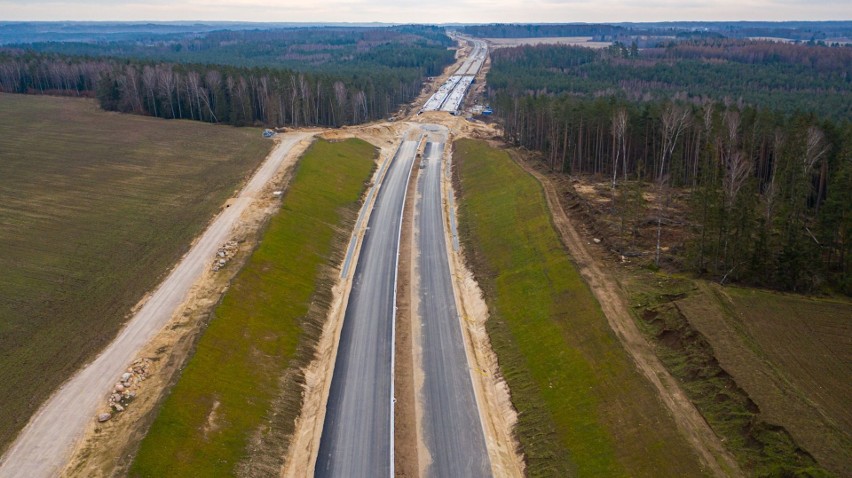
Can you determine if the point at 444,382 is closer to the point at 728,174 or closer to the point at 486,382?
the point at 486,382

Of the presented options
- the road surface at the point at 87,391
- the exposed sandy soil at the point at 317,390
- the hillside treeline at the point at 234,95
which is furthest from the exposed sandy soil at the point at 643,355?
the hillside treeline at the point at 234,95

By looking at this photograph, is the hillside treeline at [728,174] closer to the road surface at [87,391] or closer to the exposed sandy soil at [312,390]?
the exposed sandy soil at [312,390]

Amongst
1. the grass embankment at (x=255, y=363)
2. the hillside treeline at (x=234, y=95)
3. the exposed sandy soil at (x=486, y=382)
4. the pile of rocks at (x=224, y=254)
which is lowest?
the exposed sandy soil at (x=486, y=382)

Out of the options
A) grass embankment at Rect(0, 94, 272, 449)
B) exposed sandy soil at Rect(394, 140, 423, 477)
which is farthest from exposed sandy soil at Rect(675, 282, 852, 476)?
grass embankment at Rect(0, 94, 272, 449)

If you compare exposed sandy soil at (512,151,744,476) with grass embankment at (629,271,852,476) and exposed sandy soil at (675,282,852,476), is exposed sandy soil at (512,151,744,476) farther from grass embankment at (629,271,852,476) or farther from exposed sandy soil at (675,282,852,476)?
exposed sandy soil at (675,282,852,476)

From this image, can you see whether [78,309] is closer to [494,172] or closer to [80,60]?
[494,172]

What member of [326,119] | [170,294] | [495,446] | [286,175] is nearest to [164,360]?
[170,294]
